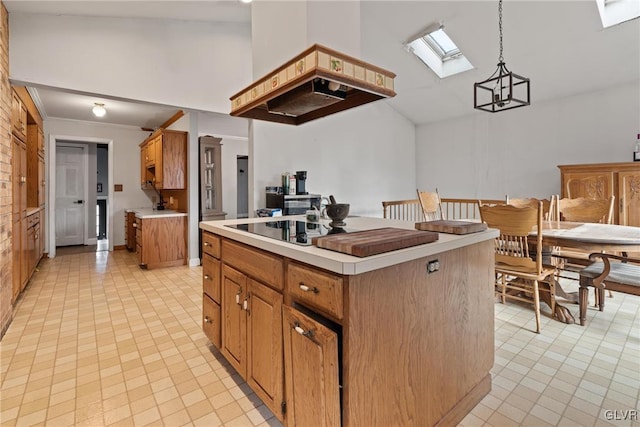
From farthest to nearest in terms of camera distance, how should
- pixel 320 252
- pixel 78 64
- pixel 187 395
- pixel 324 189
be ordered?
pixel 324 189 < pixel 78 64 < pixel 187 395 < pixel 320 252

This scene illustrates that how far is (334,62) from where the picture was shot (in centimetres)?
142

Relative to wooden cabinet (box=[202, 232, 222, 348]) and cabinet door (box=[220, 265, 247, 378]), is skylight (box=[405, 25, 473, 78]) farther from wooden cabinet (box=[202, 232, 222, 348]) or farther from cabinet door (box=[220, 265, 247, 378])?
cabinet door (box=[220, 265, 247, 378])

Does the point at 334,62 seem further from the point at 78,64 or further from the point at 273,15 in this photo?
the point at 78,64

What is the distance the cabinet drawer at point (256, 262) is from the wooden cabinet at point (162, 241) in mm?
3208

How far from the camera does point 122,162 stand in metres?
5.94

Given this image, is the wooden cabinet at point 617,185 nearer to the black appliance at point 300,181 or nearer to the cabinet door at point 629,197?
the cabinet door at point 629,197

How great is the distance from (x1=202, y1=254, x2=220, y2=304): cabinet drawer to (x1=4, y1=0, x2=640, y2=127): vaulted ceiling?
113 inches

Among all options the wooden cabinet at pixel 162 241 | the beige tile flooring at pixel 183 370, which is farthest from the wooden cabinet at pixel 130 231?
the beige tile flooring at pixel 183 370

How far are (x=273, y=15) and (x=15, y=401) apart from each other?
3.24 m

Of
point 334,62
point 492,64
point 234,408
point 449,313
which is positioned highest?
point 492,64

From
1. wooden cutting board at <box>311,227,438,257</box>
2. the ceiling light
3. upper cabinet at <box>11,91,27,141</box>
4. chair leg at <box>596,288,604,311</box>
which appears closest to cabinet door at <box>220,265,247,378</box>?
wooden cutting board at <box>311,227,438,257</box>

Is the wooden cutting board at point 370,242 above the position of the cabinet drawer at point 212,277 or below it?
above

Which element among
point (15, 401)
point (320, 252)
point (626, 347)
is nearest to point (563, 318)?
point (626, 347)

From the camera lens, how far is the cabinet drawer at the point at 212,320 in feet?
6.57
